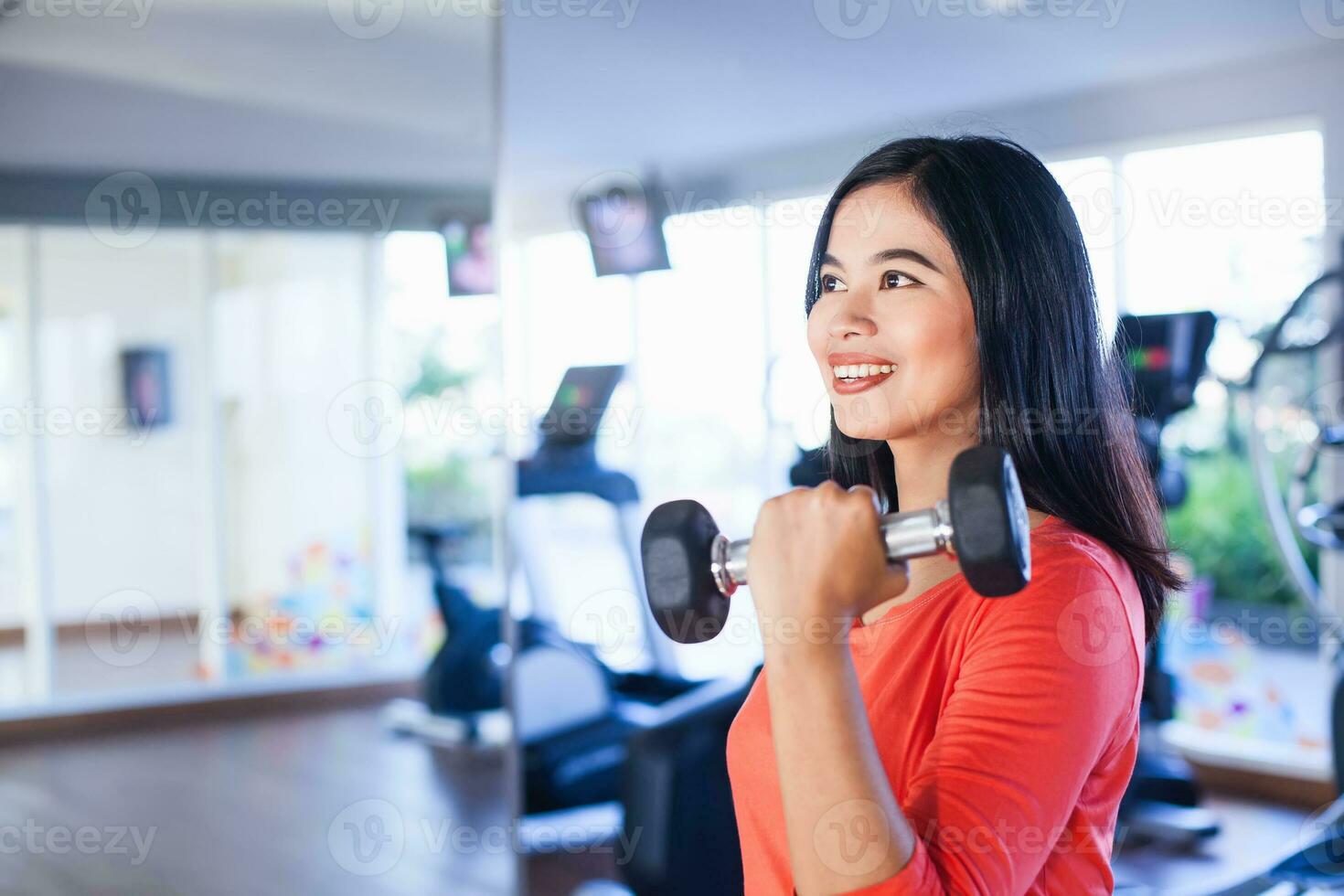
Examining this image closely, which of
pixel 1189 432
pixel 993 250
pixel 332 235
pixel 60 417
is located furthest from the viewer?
pixel 1189 432

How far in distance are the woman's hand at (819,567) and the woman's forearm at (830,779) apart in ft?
0.07

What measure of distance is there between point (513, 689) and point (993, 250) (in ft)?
8.21

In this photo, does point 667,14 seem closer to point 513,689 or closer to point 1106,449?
point 513,689

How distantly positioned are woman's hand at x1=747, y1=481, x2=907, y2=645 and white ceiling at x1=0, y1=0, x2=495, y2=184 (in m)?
2.60

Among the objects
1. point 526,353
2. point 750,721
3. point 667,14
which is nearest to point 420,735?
point 526,353

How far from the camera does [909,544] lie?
79cm

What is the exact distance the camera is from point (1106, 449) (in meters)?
1.03

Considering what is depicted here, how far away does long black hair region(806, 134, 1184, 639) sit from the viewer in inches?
39.5

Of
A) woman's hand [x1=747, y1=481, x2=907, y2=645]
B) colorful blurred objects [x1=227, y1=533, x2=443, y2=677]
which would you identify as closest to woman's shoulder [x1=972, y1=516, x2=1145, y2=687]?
woman's hand [x1=747, y1=481, x2=907, y2=645]

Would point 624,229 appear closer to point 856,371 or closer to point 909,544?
point 856,371

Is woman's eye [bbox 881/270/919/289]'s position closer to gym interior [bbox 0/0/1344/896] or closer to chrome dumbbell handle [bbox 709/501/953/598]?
chrome dumbbell handle [bbox 709/501/953/598]

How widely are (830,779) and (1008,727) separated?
139 millimetres

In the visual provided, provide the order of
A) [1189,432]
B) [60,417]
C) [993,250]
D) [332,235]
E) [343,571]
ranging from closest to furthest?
[993,250] < [60,417] < [332,235] < [343,571] < [1189,432]

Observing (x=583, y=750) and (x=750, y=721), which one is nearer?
(x=750, y=721)
